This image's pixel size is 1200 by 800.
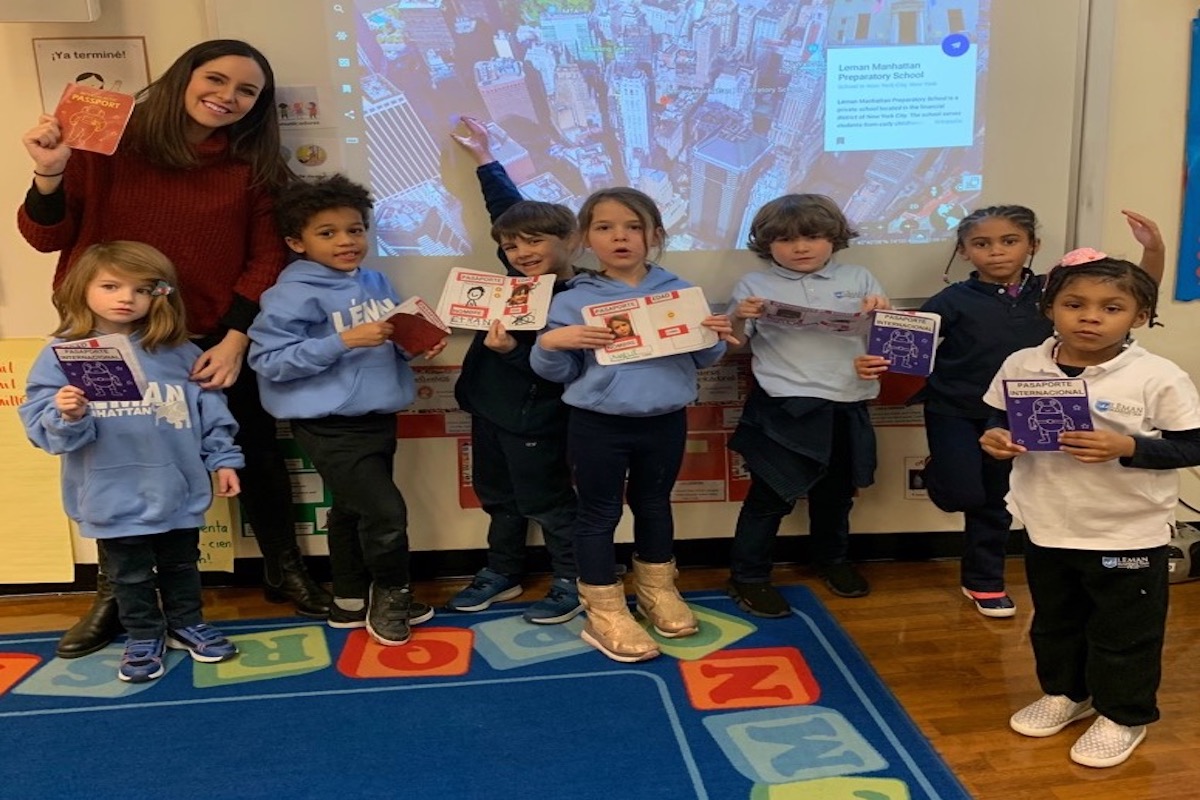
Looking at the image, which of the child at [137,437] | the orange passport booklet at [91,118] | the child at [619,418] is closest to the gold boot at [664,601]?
the child at [619,418]

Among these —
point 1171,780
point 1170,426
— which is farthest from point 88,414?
point 1171,780

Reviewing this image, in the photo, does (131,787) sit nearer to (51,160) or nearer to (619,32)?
(51,160)

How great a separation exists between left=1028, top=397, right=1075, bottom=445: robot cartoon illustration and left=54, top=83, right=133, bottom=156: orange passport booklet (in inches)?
81.9

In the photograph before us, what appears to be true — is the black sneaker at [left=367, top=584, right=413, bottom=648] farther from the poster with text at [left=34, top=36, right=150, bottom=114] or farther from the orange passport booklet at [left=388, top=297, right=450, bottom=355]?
the poster with text at [left=34, top=36, right=150, bottom=114]

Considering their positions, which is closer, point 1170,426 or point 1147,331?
point 1170,426

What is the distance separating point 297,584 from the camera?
2668 mm

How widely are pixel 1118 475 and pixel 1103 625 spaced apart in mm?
314

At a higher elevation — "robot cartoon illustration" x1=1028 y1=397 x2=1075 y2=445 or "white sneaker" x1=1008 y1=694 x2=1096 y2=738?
"robot cartoon illustration" x1=1028 y1=397 x2=1075 y2=445

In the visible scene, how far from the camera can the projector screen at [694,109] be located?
2553mm

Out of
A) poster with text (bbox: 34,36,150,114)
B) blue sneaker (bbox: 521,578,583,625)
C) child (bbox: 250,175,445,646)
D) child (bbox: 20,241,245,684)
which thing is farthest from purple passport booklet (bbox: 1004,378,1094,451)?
poster with text (bbox: 34,36,150,114)

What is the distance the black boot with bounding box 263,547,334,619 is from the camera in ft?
8.67

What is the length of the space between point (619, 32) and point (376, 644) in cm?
181

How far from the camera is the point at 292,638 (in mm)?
2496

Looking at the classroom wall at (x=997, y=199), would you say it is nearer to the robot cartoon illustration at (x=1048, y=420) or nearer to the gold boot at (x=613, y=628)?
the gold boot at (x=613, y=628)
